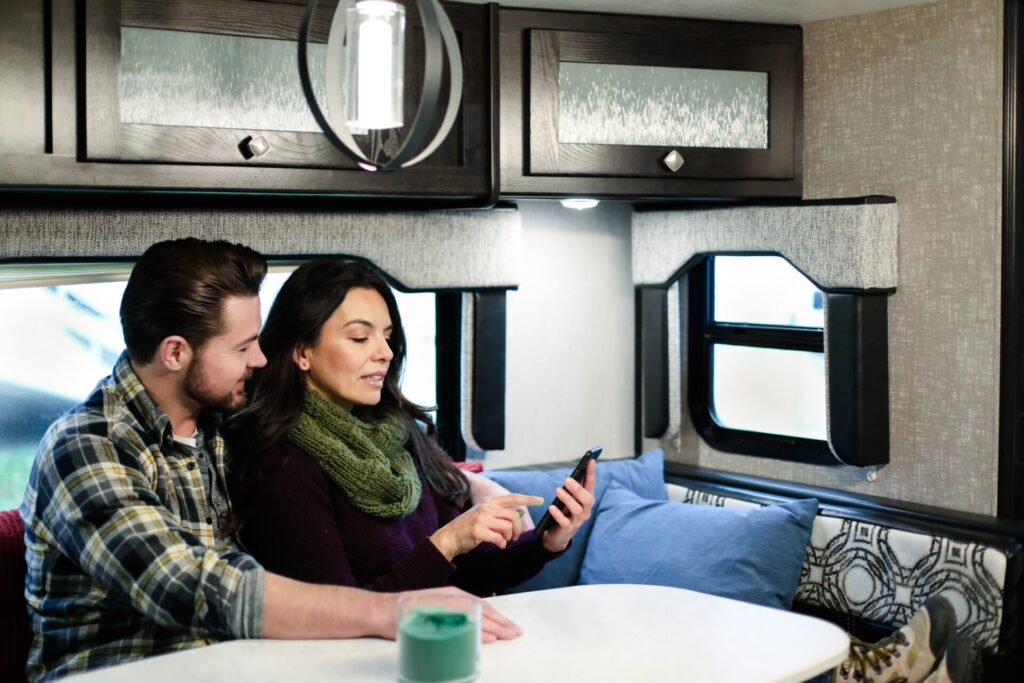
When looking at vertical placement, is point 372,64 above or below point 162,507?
above

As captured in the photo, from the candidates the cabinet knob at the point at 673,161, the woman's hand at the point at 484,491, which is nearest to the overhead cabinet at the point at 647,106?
the cabinet knob at the point at 673,161

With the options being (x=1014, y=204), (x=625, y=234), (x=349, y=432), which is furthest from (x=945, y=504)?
(x=349, y=432)

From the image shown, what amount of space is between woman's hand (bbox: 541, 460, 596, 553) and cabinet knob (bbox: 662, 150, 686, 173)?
Result: 0.95m

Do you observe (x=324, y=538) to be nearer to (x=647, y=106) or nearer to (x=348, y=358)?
(x=348, y=358)

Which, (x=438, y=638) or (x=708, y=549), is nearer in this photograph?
(x=438, y=638)

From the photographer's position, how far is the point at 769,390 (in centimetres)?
324

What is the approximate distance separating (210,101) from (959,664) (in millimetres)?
1963

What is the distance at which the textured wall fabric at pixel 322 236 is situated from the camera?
2.47m

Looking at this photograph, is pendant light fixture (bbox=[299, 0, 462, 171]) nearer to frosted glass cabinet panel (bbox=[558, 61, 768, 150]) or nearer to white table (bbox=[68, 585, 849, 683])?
white table (bbox=[68, 585, 849, 683])

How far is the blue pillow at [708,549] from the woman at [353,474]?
389mm

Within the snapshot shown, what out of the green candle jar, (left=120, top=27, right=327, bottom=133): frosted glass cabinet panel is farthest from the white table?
(left=120, top=27, right=327, bottom=133): frosted glass cabinet panel

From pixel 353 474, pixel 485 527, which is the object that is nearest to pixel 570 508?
pixel 485 527

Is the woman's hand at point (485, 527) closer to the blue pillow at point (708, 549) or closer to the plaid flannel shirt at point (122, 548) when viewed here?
the plaid flannel shirt at point (122, 548)

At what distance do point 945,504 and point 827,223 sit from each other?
74cm
